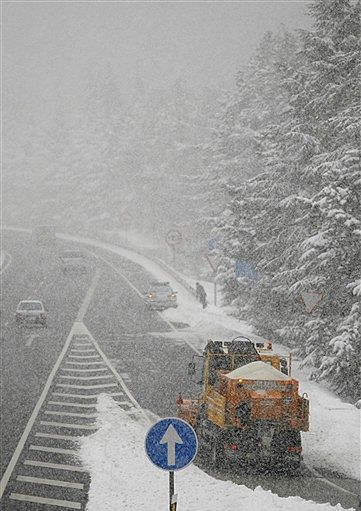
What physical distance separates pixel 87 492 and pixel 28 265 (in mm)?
53156

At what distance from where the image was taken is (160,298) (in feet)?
140

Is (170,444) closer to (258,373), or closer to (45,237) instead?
(258,373)

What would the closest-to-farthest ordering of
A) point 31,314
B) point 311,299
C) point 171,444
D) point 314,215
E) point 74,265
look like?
point 171,444 → point 314,215 → point 311,299 → point 31,314 → point 74,265

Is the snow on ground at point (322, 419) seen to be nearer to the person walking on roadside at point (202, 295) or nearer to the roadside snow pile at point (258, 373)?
the roadside snow pile at point (258, 373)

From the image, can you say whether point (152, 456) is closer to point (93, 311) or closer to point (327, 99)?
point (327, 99)

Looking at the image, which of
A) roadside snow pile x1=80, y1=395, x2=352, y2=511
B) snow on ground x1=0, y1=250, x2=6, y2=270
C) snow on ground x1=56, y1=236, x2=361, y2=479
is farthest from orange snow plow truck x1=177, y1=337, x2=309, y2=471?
snow on ground x1=0, y1=250, x2=6, y2=270

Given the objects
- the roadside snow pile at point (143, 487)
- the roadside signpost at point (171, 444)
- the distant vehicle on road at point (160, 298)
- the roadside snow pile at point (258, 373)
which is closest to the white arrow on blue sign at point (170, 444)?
the roadside signpost at point (171, 444)

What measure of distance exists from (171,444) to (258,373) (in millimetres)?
5562

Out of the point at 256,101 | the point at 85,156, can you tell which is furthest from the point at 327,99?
the point at 85,156

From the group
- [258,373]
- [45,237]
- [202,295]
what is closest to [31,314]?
[202,295]

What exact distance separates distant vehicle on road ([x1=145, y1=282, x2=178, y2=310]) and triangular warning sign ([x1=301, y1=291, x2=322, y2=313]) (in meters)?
21.4

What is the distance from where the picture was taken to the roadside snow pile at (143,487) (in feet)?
41.1

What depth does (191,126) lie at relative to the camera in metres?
82.6

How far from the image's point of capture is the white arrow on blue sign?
9383mm
